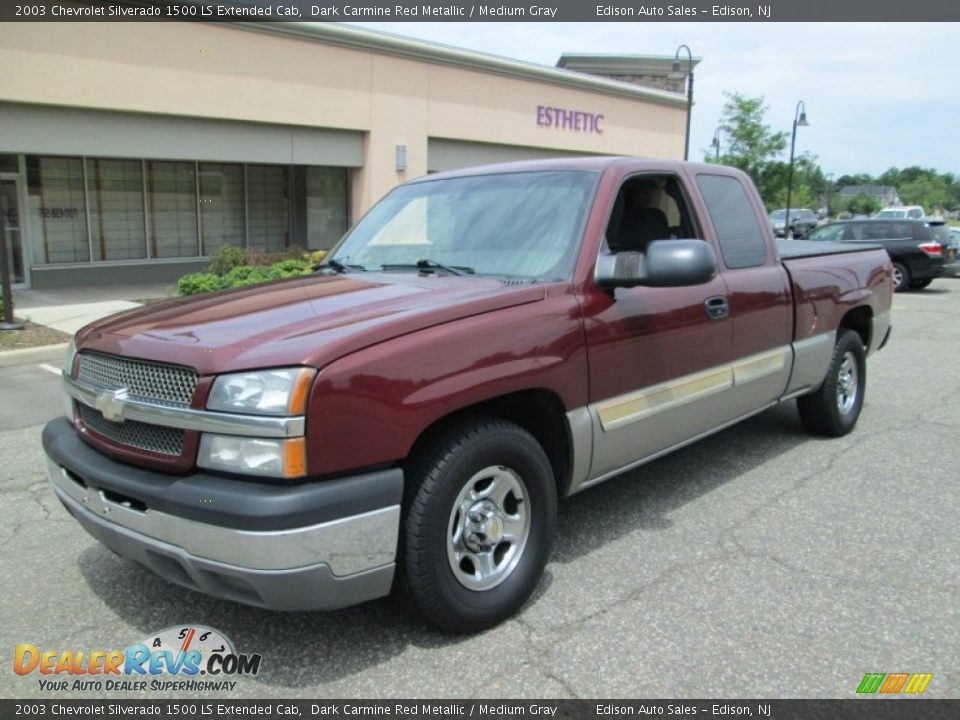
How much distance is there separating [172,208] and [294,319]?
16141 millimetres

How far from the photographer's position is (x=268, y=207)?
1903 cm

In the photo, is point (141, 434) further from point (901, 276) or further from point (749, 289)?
point (901, 276)

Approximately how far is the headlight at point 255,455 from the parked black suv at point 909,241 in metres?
18.2

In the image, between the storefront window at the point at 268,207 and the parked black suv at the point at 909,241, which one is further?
the storefront window at the point at 268,207

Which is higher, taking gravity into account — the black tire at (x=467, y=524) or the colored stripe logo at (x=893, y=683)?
the black tire at (x=467, y=524)

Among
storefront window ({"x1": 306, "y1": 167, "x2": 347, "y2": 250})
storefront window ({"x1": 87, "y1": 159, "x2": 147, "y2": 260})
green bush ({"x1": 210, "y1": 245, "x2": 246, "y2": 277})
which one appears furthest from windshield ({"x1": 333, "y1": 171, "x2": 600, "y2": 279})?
storefront window ({"x1": 306, "y1": 167, "x2": 347, "y2": 250})

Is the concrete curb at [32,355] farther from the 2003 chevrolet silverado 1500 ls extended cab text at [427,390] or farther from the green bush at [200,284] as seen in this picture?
the 2003 chevrolet silverado 1500 ls extended cab text at [427,390]

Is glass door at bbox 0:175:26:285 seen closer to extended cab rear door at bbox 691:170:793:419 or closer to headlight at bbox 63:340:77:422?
headlight at bbox 63:340:77:422

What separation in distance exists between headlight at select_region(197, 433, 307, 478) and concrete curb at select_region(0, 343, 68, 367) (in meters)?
7.42

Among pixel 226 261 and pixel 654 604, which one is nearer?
pixel 654 604

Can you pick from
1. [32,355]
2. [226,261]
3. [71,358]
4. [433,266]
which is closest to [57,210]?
[226,261]

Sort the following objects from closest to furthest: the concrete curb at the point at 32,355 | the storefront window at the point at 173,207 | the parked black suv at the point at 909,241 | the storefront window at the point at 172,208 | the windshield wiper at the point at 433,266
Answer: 1. the windshield wiper at the point at 433,266
2. the concrete curb at the point at 32,355
3. the storefront window at the point at 173,207
4. the storefront window at the point at 172,208
5. the parked black suv at the point at 909,241

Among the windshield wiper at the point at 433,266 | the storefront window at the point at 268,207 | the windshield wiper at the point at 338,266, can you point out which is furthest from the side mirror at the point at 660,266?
the storefront window at the point at 268,207

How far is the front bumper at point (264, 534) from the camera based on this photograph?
2.39 metres
